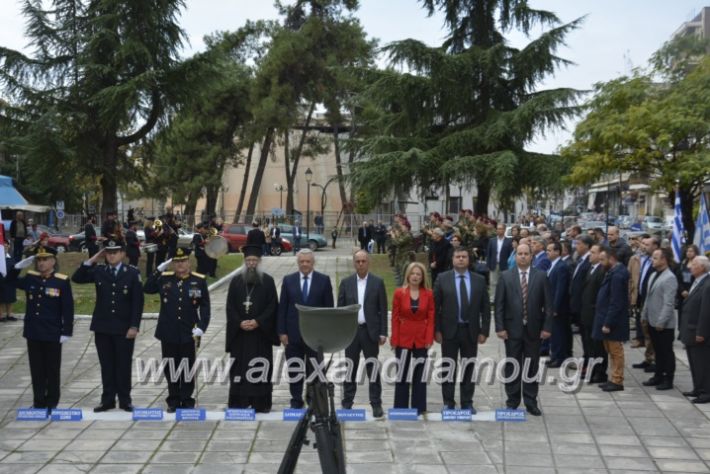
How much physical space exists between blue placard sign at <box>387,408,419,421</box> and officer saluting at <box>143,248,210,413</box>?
220 centimetres

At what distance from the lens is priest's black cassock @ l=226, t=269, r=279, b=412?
8602mm

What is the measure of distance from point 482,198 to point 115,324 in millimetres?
21221

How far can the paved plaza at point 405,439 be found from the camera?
22.4ft

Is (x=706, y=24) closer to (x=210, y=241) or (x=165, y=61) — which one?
(x=165, y=61)

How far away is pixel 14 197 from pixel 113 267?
367 inches

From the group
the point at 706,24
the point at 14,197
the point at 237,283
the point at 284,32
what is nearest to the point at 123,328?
the point at 237,283

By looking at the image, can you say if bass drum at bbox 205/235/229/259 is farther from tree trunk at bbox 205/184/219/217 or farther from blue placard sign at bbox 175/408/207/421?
tree trunk at bbox 205/184/219/217

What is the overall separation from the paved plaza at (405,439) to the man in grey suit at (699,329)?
0.29 meters

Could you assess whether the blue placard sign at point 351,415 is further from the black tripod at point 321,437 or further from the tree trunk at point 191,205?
the tree trunk at point 191,205

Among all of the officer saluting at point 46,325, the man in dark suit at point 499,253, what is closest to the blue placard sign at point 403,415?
the officer saluting at point 46,325

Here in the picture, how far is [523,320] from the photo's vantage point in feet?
28.7

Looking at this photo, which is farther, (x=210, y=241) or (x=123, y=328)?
(x=210, y=241)

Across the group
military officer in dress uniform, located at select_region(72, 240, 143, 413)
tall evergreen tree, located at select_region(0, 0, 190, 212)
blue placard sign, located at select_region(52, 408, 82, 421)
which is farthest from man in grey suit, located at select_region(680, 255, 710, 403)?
tall evergreen tree, located at select_region(0, 0, 190, 212)

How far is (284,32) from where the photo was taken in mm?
45312
